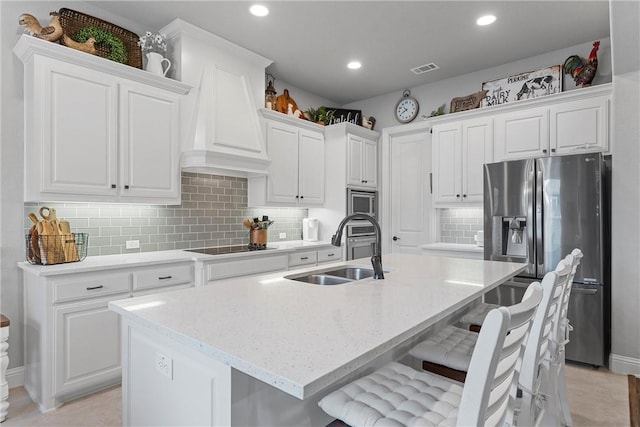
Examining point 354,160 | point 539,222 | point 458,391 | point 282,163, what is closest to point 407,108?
point 354,160

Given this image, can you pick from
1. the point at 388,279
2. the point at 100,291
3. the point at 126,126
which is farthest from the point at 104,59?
the point at 388,279

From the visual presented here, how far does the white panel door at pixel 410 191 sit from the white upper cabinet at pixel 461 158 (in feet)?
1.30

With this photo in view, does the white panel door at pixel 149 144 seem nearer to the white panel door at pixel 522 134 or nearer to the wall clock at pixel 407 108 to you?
the wall clock at pixel 407 108

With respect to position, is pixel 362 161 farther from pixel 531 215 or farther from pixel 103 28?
pixel 103 28

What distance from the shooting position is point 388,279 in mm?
1956

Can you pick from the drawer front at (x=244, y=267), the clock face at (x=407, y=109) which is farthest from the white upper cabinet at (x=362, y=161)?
the drawer front at (x=244, y=267)

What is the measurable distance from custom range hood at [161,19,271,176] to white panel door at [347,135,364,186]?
1.22 m

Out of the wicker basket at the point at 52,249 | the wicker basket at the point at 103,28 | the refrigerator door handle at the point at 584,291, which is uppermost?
the wicker basket at the point at 103,28

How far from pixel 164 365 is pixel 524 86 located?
4268mm

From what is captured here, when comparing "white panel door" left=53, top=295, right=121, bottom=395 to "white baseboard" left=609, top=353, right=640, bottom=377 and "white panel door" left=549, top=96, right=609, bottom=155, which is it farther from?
"white panel door" left=549, top=96, right=609, bottom=155

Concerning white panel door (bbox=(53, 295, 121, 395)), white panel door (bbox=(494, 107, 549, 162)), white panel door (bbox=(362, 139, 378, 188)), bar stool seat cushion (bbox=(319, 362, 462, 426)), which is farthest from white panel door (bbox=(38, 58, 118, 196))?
white panel door (bbox=(494, 107, 549, 162))

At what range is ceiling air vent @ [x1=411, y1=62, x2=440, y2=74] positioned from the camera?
4.14m

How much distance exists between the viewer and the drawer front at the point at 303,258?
3863mm

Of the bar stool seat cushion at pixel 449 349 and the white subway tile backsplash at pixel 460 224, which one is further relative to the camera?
the white subway tile backsplash at pixel 460 224
